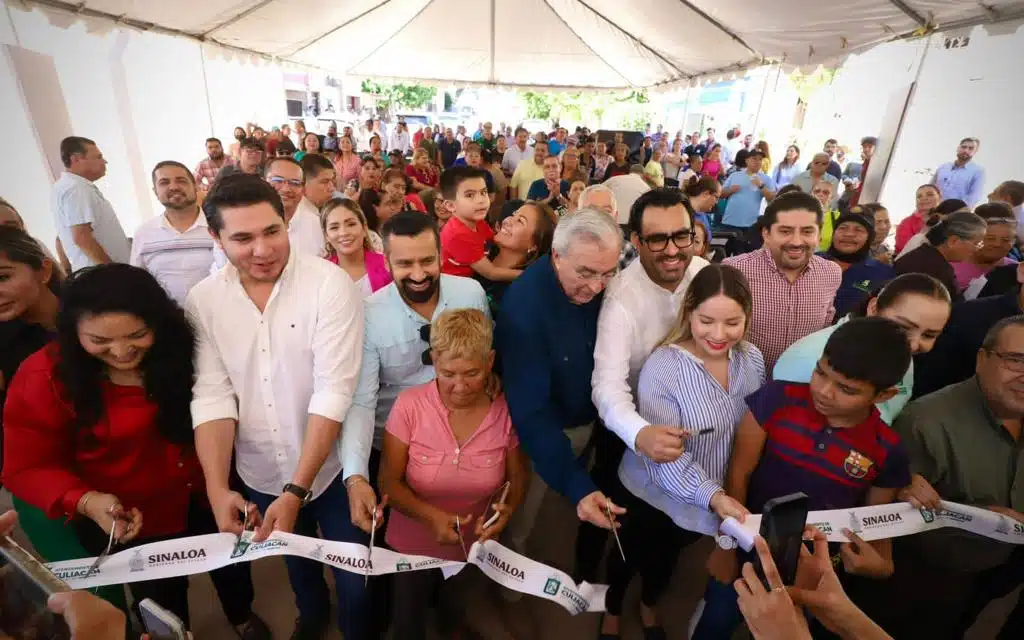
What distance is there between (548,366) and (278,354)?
105 centimetres

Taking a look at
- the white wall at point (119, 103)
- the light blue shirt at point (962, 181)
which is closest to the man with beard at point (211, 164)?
the white wall at point (119, 103)

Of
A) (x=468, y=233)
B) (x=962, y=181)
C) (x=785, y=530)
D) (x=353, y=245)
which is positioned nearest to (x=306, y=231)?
(x=353, y=245)

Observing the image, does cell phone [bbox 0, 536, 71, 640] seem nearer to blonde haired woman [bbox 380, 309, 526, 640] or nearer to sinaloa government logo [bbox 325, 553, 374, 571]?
sinaloa government logo [bbox 325, 553, 374, 571]

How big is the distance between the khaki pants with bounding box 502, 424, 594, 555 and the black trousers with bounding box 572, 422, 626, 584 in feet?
0.29

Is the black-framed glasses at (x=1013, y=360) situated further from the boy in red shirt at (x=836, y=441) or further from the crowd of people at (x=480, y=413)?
the boy in red shirt at (x=836, y=441)

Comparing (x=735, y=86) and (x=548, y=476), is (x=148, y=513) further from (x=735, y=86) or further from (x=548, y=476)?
(x=735, y=86)

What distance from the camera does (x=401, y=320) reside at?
2137 mm

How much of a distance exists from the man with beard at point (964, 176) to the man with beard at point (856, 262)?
485 centimetres

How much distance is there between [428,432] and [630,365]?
97cm

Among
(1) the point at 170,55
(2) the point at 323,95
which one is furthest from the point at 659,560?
(2) the point at 323,95

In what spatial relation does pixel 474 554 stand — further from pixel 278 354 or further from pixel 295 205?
pixel 295 205

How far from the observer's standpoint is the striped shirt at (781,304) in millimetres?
2650

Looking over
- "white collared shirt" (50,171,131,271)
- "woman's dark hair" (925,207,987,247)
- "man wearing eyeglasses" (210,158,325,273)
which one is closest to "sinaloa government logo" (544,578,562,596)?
"man wearing eyeglasses" (210,158,325,273)

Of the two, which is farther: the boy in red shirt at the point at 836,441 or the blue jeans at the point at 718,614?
the blue jeans at the point at 718,614
